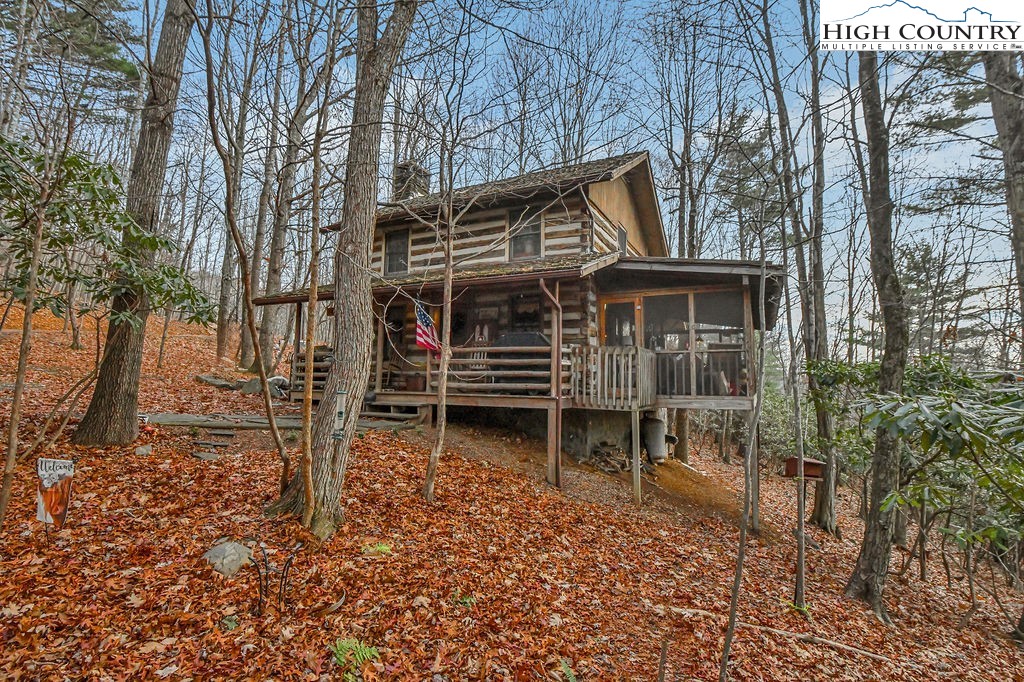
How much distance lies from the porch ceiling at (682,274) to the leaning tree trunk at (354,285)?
6590 millimetres

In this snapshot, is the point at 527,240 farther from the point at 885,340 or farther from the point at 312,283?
the point at 312,283

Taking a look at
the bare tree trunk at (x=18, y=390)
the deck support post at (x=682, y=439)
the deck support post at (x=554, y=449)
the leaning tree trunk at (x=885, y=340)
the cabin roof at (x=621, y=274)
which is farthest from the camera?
the deck support post at (x=682, y=439)

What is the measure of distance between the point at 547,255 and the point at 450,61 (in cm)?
583

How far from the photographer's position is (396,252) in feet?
48.7

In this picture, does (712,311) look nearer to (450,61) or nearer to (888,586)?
(888,586)

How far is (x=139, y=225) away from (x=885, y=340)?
1118 centimetres

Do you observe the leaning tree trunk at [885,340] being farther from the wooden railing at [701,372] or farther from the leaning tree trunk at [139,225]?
the leaning tree trunk at [139,225]

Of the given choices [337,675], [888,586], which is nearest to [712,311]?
[888,586]

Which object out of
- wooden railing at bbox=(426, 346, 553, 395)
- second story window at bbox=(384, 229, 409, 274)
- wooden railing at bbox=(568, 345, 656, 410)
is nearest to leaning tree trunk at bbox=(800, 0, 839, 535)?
wooden railing at bbox=(568, 345, 656, 410)

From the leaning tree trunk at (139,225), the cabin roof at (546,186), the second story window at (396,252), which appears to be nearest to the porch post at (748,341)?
the cabin roof at (546,186)

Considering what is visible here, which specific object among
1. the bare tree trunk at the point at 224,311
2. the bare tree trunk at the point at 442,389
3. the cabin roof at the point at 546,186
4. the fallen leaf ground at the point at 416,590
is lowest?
the fallen leaf ground at the point at 416,590

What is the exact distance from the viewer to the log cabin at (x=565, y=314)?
33.6 ft

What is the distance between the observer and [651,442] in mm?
14289

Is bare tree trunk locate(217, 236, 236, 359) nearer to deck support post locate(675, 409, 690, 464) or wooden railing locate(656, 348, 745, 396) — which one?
wooden railing locate(656, 348, 745, 396)
